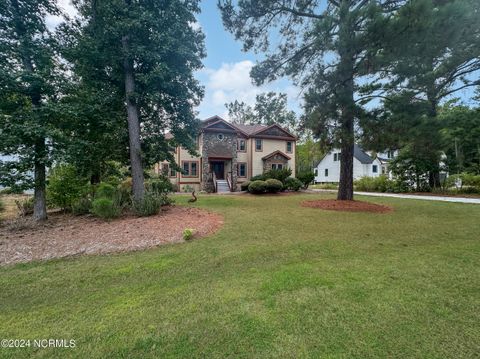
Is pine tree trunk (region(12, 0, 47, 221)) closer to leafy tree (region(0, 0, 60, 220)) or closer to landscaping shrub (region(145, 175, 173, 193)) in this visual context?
leafy tree (region(0, 0, 60, 220))

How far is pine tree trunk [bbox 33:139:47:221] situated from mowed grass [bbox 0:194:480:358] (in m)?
4.14

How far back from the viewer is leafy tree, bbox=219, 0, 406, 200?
664cm

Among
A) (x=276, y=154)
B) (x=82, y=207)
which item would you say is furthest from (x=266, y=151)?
(x=82, y=207)

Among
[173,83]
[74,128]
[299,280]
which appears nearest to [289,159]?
[173,83]

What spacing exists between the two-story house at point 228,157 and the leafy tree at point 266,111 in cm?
1872

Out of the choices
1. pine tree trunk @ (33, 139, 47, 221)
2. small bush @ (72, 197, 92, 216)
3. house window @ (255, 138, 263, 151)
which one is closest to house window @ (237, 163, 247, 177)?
house window @ (255, 138, 263, 151)

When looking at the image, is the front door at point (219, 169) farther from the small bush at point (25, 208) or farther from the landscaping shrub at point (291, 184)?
the small bush at point (25, 208)

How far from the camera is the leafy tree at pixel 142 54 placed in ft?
26.0

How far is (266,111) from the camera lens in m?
41.8

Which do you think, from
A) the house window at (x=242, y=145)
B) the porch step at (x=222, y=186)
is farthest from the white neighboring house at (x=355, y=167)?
the porch step at (x=222, y=186)

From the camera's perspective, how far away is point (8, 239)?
5383mm

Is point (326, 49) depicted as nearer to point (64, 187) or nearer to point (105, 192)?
point (105, 192)

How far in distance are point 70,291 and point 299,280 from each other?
10.7ft

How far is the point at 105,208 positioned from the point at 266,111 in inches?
1514
